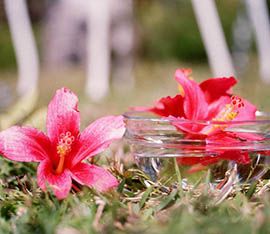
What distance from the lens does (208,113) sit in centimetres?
108

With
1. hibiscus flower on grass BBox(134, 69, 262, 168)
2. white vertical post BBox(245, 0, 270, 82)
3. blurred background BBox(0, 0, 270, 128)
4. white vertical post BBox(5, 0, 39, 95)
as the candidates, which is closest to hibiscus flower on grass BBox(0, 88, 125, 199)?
hibiscus flower on grass BBox(134, 69, 262, 168)

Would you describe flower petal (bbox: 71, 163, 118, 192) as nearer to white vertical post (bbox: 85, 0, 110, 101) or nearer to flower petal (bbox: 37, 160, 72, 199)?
flower petal (bbox: 37, 160, 72, 199)

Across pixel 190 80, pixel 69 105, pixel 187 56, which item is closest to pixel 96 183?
pixel 69 105

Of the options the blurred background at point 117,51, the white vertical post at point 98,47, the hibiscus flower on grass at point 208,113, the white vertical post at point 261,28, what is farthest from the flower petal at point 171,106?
the white vertical post at point 261,28

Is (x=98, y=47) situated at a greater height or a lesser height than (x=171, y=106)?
greater

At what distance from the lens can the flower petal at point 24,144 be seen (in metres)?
0.92

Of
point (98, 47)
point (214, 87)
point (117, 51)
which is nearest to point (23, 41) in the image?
point (98, 47)

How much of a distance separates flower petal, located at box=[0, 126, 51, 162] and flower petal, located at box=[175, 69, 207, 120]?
22 cm

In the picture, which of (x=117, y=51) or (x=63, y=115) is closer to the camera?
(x=63, y=115)

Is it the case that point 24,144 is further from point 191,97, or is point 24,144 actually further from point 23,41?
point 23,41

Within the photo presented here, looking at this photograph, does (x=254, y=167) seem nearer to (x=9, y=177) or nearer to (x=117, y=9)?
(x=9, y=177)

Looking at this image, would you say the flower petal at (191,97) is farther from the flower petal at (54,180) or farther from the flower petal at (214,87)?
the flower petal at (54,180)

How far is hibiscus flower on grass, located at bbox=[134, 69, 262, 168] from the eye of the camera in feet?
3.13

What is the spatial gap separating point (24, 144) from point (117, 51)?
233 inches
